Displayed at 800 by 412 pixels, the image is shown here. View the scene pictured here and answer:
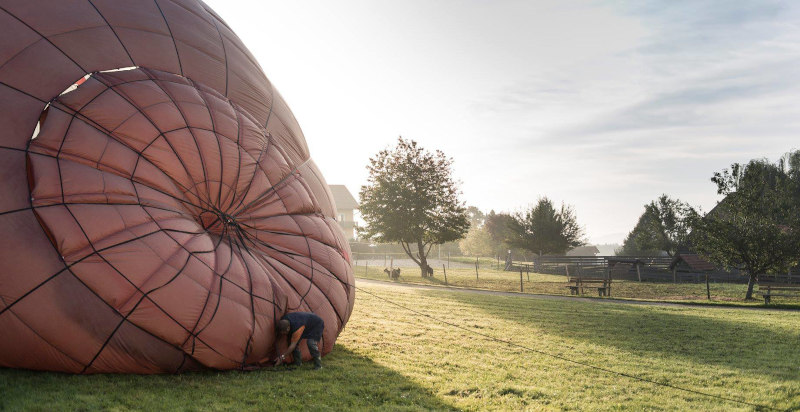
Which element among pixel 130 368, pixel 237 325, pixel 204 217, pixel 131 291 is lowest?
pixel 130 368

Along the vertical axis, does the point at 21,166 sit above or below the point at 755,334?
above

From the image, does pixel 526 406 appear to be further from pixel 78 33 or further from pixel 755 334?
pixel 755 334

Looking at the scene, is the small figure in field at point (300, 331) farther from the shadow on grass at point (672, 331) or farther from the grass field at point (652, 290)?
the grass field at point (652, 290)

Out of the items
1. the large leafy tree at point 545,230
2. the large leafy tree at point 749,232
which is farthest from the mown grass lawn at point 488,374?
the large leafy tree at point 545,230

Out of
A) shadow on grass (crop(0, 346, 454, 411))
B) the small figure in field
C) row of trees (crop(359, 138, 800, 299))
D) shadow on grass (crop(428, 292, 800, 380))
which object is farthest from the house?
shadow on grass (crop(0, 346, 454, 411))

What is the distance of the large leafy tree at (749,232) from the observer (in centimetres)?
2236

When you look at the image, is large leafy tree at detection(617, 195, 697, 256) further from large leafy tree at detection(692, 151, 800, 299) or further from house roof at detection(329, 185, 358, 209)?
house roof at detection(329, 185, 358, 209)

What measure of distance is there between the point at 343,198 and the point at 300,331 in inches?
2479

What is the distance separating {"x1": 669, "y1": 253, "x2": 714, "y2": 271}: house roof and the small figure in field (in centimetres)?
3123

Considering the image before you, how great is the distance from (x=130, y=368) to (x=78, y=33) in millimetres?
4674

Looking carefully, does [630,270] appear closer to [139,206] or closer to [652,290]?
[652,290]

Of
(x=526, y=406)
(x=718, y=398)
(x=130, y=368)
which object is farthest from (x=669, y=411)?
(x=130, y=368)

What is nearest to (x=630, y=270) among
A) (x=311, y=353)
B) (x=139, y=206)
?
(x=311, y=353)

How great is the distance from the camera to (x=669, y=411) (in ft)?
22.2
